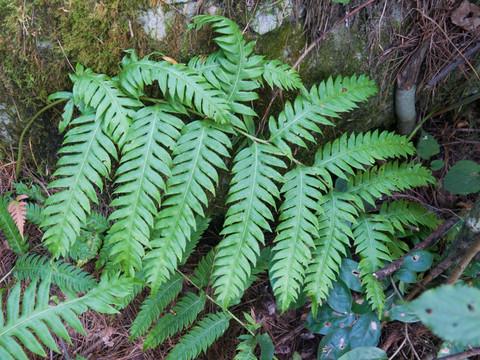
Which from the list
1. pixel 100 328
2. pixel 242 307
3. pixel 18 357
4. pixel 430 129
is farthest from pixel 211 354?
pixel 430 129

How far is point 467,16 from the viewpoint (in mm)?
2662

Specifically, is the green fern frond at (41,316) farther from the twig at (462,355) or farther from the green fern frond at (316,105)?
the twig at (462,355)

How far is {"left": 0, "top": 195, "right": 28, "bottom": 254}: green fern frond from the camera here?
237 centimetres

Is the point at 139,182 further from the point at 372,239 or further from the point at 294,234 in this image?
the point at 372,239

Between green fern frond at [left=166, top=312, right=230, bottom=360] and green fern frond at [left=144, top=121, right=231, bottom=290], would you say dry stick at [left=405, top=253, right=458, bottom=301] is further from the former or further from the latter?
green fern frond at [left=144, top=121, right=231, bottom=290]

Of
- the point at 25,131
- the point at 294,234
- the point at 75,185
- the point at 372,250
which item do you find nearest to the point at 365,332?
the point at 372,250

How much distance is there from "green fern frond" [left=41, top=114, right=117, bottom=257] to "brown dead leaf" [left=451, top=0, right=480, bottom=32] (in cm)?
218

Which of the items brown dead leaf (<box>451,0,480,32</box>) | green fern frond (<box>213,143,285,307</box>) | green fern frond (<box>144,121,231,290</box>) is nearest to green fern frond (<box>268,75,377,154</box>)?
green fern frond (<box>213,143,285,307</box>)

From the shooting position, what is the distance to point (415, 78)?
2770mm

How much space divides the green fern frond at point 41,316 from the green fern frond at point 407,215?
154 cm

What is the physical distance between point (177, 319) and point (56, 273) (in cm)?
72

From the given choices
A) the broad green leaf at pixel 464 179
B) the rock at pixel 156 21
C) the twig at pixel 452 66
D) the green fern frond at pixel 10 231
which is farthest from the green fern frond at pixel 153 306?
the twig at pixel 452 66

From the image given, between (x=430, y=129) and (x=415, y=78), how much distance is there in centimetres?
43

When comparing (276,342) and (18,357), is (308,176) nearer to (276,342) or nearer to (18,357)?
(276,342)
